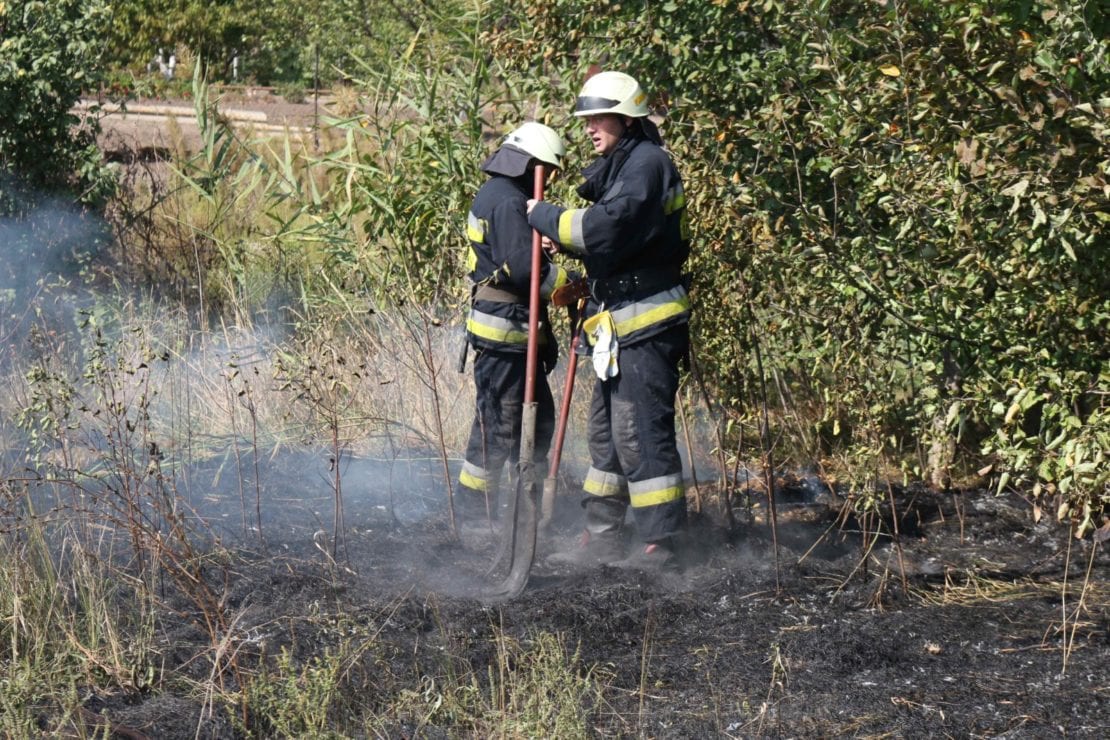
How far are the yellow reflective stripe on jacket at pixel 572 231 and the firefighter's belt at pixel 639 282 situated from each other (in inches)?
10.6

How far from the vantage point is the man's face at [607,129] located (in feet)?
16.6

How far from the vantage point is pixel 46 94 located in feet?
24.8

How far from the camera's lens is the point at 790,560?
5.23 m

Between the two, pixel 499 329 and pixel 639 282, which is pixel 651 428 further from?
pixel 499 329

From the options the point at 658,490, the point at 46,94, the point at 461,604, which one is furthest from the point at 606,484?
the point at 46,94

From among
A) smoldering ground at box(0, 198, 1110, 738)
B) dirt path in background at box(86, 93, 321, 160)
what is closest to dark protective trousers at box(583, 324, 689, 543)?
smoldering ground at box(0, 198, 1110, 738)

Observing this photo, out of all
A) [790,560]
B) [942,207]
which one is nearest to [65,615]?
[790,560]

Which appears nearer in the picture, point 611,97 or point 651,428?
point 611,97

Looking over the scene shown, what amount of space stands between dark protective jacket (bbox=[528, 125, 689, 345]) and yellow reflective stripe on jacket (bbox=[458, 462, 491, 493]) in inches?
36.5

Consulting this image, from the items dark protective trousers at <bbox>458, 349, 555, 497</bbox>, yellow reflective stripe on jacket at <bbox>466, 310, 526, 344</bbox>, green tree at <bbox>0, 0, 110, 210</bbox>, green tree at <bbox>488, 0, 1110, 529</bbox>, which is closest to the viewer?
green tree at <bbox>488, 0, 1110, 529</bbox>

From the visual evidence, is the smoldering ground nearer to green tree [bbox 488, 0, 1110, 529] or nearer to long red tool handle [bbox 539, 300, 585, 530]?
long red tool handle [bbox 539, 300, 585, 530]

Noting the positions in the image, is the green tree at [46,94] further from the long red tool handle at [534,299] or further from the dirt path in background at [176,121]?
the long red tool handle at [534,299]

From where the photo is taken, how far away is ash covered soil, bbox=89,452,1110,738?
3.73 m

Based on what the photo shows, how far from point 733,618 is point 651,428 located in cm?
87
